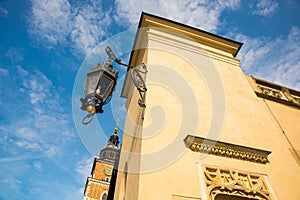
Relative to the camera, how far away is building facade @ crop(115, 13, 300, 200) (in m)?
2.99

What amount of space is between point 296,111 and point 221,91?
315 cm

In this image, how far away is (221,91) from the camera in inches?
200

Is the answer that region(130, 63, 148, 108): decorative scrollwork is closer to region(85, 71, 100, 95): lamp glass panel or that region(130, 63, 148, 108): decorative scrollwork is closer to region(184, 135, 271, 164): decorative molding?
region(85, 71, 100, 95): lamp glass panel

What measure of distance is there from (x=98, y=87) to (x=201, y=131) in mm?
2137

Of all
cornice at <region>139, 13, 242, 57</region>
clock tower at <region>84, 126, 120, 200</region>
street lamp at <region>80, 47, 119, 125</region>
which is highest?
clock tower at <region>84, 126, 120, 200</region>

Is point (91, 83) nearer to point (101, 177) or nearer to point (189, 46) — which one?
point (189, 46)

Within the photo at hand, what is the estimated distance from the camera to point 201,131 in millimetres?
3824

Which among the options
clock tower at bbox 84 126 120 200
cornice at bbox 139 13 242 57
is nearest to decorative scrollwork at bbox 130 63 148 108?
cornice at bbox 139 13 242 57

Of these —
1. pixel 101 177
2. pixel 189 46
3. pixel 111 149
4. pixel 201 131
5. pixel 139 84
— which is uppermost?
pixel 111 149

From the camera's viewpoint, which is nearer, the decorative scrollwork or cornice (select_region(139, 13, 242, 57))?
the decorative scrollwork

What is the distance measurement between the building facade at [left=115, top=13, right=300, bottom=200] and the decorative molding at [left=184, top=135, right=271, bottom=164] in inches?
0.7

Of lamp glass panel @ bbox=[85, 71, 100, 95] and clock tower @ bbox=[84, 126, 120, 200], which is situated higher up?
clock tower @ bbox=[84, 126, 120, 200]

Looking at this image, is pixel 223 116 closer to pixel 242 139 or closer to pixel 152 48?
pixel 242 139

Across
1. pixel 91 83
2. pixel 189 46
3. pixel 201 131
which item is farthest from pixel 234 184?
pixel 189 46
